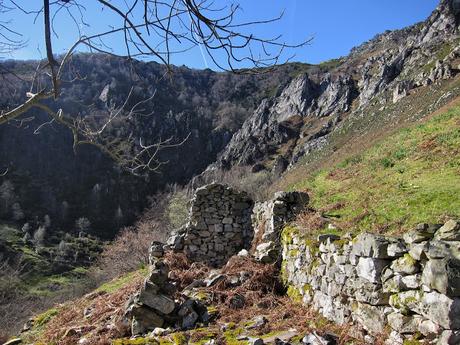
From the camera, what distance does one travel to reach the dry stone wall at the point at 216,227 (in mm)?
11117

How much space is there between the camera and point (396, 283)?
13.1 feet

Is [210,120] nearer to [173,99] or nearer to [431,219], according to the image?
A: [173,99]

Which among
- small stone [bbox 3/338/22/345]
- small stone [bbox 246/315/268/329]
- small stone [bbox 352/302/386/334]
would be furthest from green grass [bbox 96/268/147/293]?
small stone [bbox 352/302/386/334]

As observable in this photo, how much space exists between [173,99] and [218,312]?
418 ft

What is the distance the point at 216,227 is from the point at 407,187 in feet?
16.1

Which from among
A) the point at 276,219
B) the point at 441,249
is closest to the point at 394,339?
the point at 441,249

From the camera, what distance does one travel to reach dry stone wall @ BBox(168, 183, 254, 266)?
11.1m

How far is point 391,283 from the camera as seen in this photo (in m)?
4.09

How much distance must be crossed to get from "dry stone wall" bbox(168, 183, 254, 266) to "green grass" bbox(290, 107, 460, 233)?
2015 mm

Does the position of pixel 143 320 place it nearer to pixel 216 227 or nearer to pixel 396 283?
pixel 396 283

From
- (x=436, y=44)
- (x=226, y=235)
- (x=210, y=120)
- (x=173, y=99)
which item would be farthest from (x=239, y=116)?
(x=226, y=235)

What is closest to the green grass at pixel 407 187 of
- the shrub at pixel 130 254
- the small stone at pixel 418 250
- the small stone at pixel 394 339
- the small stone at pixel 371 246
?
the small stone at pixel 371 246

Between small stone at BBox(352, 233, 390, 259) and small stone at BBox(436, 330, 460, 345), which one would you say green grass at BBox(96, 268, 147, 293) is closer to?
small stone at BBox(352, 233, 390, 259)

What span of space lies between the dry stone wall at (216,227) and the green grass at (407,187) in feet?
6.61
